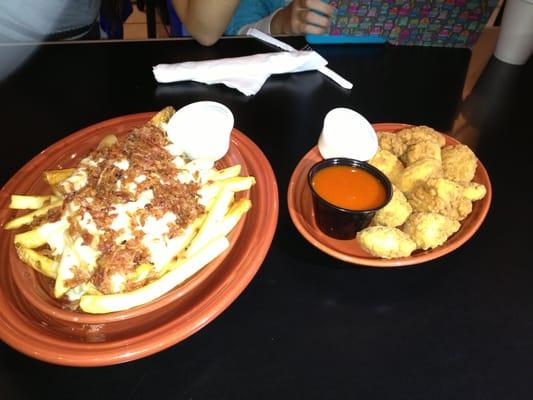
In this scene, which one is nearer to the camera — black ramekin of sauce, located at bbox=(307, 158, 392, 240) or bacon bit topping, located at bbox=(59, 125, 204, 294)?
bacon bit topping, located at bbox=(59, 125, 204, 294)

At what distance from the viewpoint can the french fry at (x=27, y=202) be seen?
4.15ft

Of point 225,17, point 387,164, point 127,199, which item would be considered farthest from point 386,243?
point 225,17

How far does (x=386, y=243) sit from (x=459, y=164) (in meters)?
0.49

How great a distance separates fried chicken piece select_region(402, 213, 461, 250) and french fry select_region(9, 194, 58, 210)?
3.69ft

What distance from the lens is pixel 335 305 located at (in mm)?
1231

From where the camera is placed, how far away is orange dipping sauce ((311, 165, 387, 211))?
131 centimetres

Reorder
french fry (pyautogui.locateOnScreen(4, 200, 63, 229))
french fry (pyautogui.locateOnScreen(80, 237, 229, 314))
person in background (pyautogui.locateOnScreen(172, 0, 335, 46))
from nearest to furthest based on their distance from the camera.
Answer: french fry (pyautogui.locateOnScreen(80, 237, 229, 314)) < french fry (pyautogui.locateOnScreen(4, 200, 63, 229)) < person in background (pyautogui.locateOnScreen(172, 0, 335, 46))

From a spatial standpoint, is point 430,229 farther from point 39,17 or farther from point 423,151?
point 39,17

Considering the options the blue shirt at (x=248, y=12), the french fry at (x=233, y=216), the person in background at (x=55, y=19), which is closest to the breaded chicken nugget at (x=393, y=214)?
the french fry at (x=233, y=216)

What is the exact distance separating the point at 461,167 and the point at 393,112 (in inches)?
24.4

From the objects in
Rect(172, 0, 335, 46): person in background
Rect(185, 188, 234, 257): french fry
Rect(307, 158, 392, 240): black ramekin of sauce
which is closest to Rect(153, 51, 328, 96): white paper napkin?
Rect(172, 0, 335, 46): person in background

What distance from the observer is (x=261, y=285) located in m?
1.29

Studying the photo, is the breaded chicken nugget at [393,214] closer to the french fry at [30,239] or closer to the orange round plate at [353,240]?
the orange round plate at [353,240]

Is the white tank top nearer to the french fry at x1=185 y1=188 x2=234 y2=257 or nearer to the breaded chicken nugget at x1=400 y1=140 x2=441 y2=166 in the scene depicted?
the french fry at x1=185 y1=188 x2=234 y2=257
